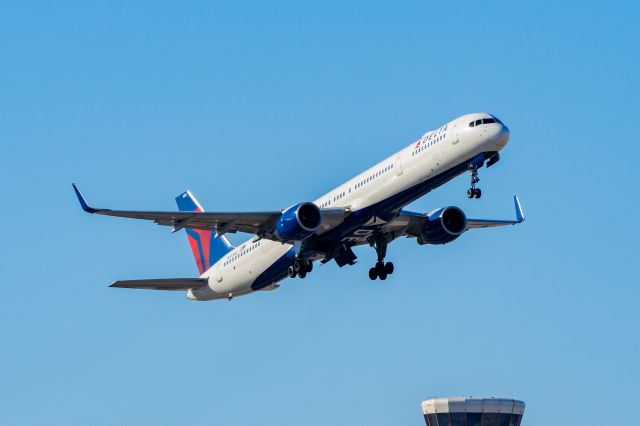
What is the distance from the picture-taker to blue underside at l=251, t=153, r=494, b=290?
56.3 metres

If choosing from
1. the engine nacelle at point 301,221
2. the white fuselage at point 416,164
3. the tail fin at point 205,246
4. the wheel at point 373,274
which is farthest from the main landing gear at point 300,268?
the tail fin at point 205,246

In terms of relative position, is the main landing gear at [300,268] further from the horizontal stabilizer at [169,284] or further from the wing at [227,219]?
the horizontal stabilizer at [169,284]

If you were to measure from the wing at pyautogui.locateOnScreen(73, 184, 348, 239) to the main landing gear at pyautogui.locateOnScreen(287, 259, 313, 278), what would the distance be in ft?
6.41

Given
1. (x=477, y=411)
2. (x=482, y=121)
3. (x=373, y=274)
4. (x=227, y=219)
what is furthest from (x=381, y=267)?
(x=477, y=411)

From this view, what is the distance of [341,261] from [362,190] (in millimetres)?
5919

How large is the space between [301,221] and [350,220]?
8.38 feet

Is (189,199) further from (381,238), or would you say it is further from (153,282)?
(381,238)

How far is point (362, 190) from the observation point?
58.5m

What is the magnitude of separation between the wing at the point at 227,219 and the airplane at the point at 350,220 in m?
0.05

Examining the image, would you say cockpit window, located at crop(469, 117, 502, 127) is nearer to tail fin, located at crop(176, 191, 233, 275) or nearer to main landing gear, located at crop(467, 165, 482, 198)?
main landing gear, located at crop(467, 165, 482, 198)

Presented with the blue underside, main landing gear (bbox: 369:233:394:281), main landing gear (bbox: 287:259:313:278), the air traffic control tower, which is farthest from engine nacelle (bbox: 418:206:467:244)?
the air traffic control tower

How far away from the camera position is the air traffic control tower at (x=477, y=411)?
338 feet

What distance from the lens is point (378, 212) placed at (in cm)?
5809

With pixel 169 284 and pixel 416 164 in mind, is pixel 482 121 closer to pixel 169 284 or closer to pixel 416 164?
pixel 416 164
